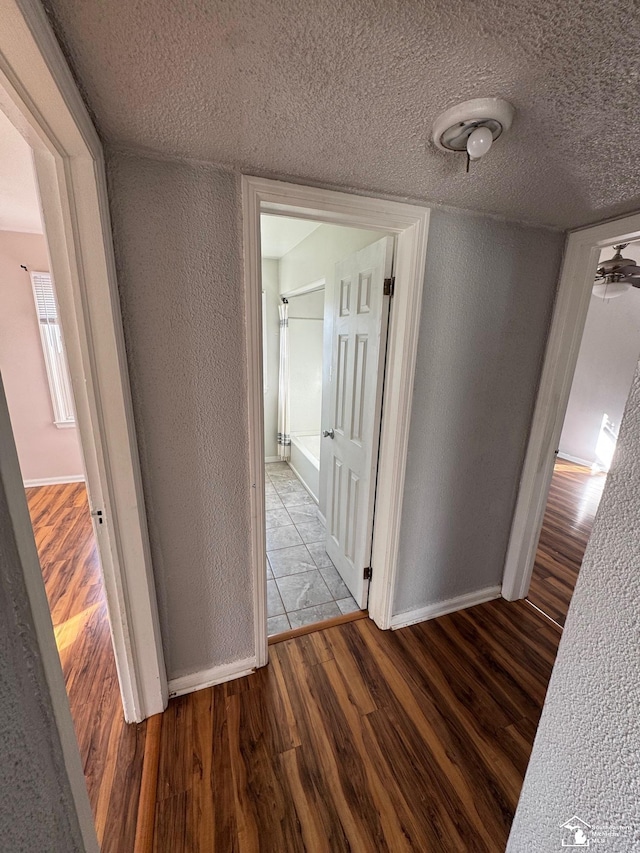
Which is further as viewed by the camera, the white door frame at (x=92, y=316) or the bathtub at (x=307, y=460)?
the bathtub at (x=307, y=460)

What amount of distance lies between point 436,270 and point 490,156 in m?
0.46

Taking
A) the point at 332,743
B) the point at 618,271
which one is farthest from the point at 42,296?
the point at 618,271

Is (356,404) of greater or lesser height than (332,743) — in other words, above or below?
above

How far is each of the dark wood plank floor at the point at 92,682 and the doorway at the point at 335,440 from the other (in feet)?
2.45

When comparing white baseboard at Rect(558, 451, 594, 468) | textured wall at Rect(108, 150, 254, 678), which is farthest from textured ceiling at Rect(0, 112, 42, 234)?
white baseboard at Rect(558, 451, 594, 468)

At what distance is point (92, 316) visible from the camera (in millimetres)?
1013

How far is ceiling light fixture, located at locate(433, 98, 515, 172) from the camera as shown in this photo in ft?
2.66

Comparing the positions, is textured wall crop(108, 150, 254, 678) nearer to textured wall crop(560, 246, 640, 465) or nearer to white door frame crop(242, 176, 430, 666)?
white door frame crop(242, 176, 430, 666)

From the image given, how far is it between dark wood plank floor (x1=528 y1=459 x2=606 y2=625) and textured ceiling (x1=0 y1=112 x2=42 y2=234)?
116 inches

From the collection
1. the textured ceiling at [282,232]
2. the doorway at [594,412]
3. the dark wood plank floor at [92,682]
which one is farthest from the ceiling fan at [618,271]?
the dark wood plank floor at [92,682]

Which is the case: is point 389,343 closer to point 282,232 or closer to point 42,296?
point 282,232

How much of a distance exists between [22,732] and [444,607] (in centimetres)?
202

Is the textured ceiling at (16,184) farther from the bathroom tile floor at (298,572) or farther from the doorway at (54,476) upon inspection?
the bathroom tile floor at (298,572)

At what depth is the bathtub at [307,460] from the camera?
337 cm
